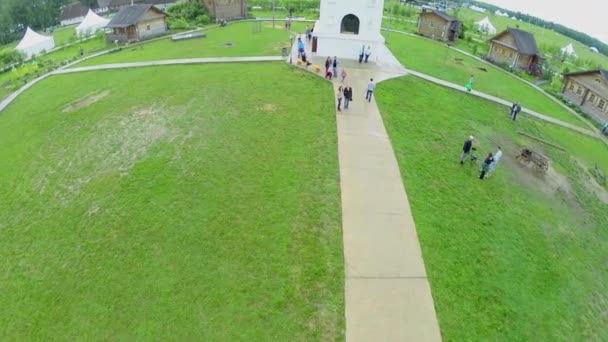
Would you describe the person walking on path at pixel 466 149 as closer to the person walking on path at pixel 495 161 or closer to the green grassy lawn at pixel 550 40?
the person walking on path at pixel 495 161

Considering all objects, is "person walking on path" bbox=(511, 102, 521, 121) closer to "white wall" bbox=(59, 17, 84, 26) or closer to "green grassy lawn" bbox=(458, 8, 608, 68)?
"green grassy lawn" bbox=(458, 8, 608, 68)

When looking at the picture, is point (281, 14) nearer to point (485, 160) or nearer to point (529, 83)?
point (529, 83)

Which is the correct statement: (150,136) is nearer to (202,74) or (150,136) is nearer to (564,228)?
(202,74)

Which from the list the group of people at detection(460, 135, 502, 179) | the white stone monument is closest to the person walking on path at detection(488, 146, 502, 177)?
the group of people at detection(460, 135, 502, 179)

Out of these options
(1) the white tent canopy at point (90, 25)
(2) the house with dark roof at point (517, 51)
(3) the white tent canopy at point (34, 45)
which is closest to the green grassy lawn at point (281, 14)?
(1) the white tent canopy at point (90, 25)

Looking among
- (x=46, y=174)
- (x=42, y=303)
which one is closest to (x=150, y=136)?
(x=46, y=174)

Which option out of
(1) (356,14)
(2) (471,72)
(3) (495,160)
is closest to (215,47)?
(1) (356,14)

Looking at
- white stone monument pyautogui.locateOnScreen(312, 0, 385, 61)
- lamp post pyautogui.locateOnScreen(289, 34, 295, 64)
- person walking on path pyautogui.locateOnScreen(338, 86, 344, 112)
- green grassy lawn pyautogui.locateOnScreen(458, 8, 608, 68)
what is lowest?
green grassy lawn pyautogui.locateOnScreen(458, 8, 608, 68)
